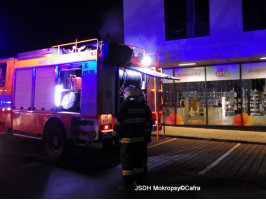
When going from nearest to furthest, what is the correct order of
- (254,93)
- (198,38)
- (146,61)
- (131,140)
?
(131,140)
(146,61)
(254,93)
(198,38)

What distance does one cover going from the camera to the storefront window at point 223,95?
40.6 feet

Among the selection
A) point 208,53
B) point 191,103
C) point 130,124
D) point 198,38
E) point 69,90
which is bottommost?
point 130,124

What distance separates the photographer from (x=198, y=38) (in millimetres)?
12500

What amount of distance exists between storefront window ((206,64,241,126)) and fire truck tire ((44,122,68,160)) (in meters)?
8.64

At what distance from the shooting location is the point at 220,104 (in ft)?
41.8

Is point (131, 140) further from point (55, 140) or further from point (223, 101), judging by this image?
point (223, 101)

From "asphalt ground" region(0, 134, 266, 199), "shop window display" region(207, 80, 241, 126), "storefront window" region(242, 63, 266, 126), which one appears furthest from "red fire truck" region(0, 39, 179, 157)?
"storefront window" region(242, 63, 266, 126)

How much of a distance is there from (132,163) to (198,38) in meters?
9.86

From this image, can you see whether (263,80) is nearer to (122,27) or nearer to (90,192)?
(122,27)

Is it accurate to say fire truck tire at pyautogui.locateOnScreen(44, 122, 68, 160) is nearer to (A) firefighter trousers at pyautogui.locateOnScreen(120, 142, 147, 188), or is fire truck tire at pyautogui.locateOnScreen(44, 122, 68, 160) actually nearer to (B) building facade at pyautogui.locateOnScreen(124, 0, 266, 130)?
(A) firefighter trousers at pyautogui.locateOnScreen(120, 142, 147, 188)

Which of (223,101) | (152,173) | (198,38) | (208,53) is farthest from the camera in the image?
(223,101)

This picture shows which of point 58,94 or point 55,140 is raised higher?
point 58,94

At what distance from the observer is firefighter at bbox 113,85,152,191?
421cm

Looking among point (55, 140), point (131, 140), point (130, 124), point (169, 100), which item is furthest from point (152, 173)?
point (169, 100)
